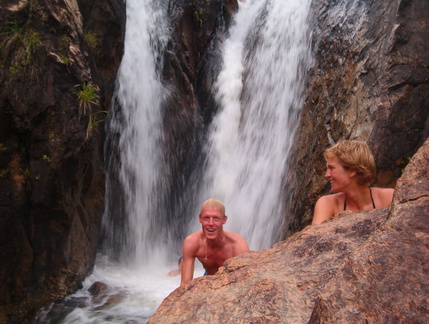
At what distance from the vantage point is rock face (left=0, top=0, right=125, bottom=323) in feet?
15.3

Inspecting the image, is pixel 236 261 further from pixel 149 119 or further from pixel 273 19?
pixel 273 19

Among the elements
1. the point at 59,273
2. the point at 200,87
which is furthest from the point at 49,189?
the point at 200,87

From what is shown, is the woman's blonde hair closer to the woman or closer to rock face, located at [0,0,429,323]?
the woman

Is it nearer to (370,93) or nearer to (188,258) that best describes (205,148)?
(370,93)

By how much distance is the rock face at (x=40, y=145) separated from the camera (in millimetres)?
4660

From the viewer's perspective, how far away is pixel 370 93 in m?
4.93

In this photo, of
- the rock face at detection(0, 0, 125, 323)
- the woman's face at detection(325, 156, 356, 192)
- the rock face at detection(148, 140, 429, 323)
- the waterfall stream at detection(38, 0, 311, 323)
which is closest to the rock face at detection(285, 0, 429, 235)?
the waterfall stream at detection(38, 0, 311, 323)

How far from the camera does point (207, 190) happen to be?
886 centimetres

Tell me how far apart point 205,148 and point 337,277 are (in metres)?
8.23

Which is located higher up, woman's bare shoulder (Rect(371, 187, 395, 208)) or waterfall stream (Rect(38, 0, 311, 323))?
waterfall stream (Rect(38, 0, 311, 323))

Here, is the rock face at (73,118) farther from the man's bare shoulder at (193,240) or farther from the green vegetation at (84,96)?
the man's bare shoulder at (193,240)

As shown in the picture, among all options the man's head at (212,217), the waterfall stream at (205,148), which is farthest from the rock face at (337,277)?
the waterfall stream at (205,148)

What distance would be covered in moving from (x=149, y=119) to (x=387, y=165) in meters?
5.52

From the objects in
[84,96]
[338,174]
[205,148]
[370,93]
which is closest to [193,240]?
[338,174]
